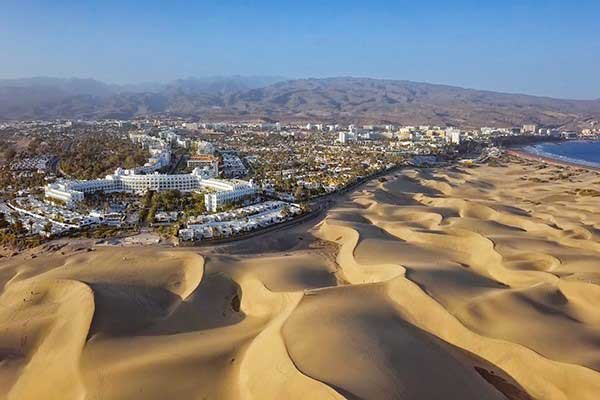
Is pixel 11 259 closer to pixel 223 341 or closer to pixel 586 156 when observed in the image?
pixel 223 341

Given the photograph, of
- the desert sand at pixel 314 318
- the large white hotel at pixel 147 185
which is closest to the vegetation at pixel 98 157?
the large white hotel at pixel 147 185

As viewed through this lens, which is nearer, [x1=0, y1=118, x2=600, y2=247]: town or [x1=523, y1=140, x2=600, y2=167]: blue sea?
[x1=0, y1=118, x2=600, y2=247]: town

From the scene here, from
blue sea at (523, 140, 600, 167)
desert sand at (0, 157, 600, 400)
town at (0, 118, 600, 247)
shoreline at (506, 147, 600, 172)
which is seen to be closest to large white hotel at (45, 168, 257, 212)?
town at (0, 118, 600, 247)

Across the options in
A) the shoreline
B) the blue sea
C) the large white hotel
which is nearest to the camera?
the large white hotel

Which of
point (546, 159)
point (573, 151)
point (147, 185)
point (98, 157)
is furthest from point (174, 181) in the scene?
point (573, 151)

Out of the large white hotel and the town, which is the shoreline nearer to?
the town

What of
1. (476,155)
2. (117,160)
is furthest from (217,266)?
(476,155)
